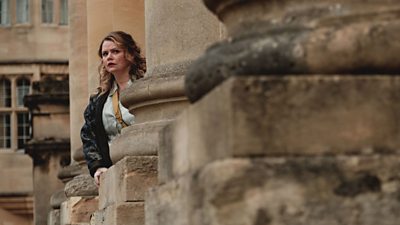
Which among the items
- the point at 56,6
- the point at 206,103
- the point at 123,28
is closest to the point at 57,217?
the point at 123,28

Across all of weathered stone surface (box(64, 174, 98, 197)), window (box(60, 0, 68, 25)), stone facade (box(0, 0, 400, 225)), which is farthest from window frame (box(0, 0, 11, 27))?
stone facade (box(0, 0, 400, 225))

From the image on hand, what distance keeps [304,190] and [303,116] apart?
23 centimetres

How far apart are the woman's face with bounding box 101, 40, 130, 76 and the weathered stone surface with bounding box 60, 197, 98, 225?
3.59m

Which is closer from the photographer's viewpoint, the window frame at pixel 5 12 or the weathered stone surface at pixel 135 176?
the weathered stone surface at pixel 135 176

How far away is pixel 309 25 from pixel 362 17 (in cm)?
17

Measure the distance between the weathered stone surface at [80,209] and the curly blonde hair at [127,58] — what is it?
333 cm

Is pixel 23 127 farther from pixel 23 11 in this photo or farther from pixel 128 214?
pixel 128 214

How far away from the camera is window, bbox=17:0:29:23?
132ft

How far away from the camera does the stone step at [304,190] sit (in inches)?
164

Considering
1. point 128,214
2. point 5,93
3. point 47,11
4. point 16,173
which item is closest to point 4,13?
point 47,11

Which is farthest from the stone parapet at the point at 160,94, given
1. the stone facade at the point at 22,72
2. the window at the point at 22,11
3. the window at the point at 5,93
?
the window at the point at 22,11

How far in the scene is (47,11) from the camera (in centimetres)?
4047

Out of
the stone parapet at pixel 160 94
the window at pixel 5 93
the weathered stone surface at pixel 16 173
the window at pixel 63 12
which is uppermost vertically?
the window at pixel 63 12

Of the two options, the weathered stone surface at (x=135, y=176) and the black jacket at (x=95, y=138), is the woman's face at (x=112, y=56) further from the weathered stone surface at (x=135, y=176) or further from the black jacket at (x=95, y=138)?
the weathered stone surface at (x=135, y=176)
